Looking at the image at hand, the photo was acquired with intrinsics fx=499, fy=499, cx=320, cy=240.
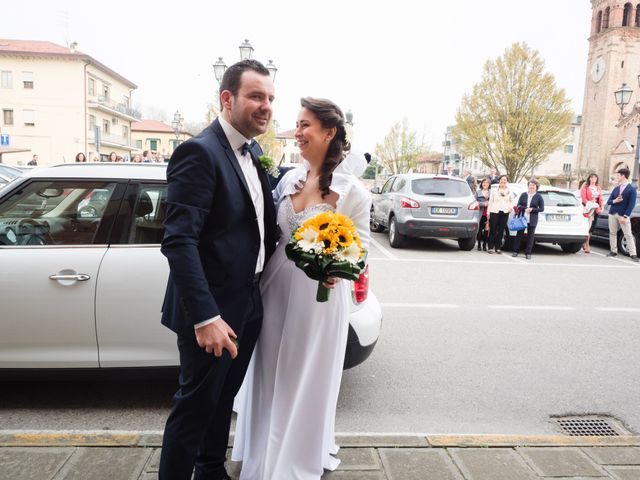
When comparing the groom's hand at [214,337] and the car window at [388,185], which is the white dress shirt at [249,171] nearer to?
the groom's hand at [214,337]

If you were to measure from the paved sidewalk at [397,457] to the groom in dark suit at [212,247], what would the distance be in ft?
2.20

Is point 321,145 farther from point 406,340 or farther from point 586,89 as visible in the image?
point 586,89

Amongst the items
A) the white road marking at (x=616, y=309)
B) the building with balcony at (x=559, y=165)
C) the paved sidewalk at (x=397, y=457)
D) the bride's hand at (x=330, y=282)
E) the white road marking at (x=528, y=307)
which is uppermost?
the building with balcony at (x=559, y=165)

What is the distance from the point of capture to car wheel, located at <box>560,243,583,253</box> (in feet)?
39.6

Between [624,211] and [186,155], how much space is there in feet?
38.9

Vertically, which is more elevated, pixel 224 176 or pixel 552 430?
pixel 224 176

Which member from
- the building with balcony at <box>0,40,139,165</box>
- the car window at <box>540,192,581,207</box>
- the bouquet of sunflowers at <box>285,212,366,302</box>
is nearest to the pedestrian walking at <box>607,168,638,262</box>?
the car window at <box>540,192,581,207</box>

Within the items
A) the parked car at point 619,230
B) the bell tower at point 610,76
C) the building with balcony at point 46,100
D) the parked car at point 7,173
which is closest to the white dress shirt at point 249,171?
the parked car at point 619,230

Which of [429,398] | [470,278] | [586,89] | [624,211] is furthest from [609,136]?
[429,398]

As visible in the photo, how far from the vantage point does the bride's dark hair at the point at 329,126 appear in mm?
2520

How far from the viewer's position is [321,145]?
2604mm

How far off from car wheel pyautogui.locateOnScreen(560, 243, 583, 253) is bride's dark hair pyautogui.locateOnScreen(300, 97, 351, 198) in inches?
439

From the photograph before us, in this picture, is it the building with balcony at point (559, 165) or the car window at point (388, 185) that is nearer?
the car window at point (388, 185)

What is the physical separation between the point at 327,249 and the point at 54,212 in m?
2.24
